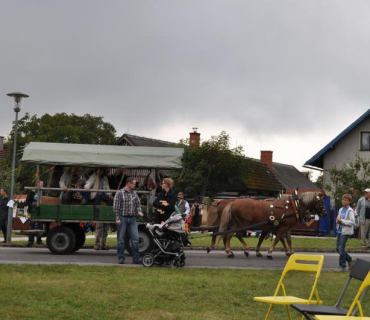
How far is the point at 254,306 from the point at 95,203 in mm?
9401

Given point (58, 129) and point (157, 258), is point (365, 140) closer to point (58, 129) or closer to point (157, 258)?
point (157, 258)

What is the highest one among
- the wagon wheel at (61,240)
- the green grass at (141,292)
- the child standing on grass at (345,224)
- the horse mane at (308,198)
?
the horse mane at (308,198)

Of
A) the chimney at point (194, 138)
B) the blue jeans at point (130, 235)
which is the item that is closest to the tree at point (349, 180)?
the chimney at point (194, 138)

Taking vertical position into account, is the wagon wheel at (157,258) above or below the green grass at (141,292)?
above

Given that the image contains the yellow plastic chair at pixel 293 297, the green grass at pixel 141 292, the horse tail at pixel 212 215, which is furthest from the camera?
the horse tail at pixel 212 215

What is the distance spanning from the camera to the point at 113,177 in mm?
21016

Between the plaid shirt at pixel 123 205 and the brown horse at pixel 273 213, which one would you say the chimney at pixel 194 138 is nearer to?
the brown horse at pixel 273 213

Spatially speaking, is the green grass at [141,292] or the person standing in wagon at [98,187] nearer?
the green grass at [141,292]

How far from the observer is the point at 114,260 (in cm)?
1891

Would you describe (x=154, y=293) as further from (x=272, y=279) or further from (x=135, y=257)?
(x=135, y=257)

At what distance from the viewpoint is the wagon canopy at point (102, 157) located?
65.8 feet

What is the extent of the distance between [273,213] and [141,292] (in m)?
9.35

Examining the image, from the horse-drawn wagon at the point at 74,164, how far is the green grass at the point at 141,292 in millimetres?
3826

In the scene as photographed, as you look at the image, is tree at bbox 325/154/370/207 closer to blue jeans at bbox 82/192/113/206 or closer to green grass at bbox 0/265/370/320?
blue jeans at bbox 82/192/113/206
